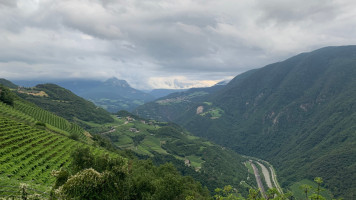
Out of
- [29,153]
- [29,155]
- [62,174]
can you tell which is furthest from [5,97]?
[62,174]

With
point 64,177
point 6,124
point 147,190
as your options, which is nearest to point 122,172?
point 64,177

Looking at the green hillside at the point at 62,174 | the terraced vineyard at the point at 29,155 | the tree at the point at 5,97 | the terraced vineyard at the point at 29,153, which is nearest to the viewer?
the green hillside at the point at 62,174

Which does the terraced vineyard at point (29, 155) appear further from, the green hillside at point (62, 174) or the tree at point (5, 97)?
the tree at point (5, 97)

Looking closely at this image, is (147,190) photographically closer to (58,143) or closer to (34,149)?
(34,149)

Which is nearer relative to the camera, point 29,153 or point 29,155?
point 29,155

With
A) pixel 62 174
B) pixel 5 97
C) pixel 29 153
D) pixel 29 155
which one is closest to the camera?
pixel 62 174

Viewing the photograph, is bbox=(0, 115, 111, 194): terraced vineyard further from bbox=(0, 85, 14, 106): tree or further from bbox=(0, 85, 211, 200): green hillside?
bbox=(0, 85, 14, 106): tree

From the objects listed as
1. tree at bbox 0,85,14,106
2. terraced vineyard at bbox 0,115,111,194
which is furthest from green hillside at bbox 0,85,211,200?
tree at bbox 0,85,14,106

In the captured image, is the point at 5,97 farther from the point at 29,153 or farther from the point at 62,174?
the point at 62,174

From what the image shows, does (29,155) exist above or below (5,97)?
below

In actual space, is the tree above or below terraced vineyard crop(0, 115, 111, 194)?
above

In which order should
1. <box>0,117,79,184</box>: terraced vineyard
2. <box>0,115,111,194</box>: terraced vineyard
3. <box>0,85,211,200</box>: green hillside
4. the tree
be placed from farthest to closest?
the tree → <box>0,117,79,184</box>: terraced vineyard → <box>0,115,111,194</box>: terraced vineyard → <box>0,85,211,200</box>: green hillside

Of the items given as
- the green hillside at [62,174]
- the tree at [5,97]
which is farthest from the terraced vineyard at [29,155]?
the tree at [5,97]
